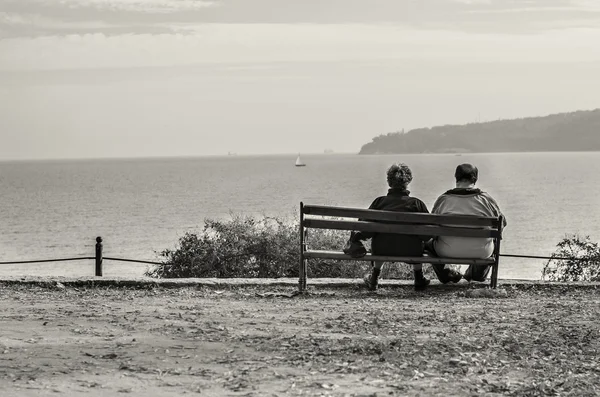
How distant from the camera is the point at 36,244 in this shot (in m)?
53.2

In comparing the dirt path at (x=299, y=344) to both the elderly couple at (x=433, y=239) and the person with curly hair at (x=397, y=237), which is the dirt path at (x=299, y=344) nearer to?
the person with curly hair at (x=397, y=237)

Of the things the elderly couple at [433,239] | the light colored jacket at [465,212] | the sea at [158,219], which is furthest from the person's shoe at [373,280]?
the sea at [158,219]

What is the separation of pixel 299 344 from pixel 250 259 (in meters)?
11.9

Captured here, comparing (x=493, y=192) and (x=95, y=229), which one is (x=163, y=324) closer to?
(x=95, y=229)

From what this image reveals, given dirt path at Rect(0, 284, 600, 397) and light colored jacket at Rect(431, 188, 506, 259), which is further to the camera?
light colored jacket at Rect(431, 188, 506, 259)

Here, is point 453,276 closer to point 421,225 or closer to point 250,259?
point 421,225

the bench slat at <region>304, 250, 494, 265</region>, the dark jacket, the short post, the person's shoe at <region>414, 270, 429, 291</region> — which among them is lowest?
the short post

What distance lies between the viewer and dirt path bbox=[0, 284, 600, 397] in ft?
19.8

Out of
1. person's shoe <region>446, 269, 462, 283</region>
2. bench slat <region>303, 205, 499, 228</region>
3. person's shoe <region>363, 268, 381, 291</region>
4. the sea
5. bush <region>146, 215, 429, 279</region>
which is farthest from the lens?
the sea

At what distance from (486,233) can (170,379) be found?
16.5 ft

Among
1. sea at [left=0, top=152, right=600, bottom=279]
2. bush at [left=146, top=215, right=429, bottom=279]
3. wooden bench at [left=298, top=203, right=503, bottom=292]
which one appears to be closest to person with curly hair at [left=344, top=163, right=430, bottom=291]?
wooden bench at [left=298, top=203, right=503, bottom=292]

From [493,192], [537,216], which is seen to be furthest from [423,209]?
[493,192]

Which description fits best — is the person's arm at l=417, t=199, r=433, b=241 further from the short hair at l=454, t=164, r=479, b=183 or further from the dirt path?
the dirt path

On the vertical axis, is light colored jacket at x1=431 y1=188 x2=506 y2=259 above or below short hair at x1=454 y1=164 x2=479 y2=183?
below
